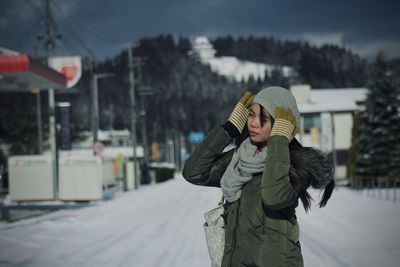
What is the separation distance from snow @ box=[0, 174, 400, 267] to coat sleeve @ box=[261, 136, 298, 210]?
20.4 feet

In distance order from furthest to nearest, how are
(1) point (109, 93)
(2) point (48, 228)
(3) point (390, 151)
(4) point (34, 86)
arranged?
(1) point (109, 93), (3) point (390, 151), (4) point (34, 86), (2) point (48, 228)

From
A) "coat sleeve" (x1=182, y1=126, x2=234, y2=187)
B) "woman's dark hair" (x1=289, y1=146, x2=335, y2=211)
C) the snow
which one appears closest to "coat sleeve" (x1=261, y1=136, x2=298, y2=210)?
"woman's dark hair" (x1=289, y1=146, x2=335, y2=211)

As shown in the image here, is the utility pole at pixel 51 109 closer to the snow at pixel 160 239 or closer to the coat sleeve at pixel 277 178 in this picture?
the snow at pixel 160 239

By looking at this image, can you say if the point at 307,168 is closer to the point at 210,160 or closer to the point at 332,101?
the point at 210,160

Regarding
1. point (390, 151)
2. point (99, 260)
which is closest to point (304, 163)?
point (99, 260)

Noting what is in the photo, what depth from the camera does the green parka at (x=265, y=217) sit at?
117 inches

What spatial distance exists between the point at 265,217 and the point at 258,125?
1.66 feet

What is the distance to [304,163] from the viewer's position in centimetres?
318

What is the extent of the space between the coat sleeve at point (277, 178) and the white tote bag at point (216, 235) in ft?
1.53

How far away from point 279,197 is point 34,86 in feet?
77.8

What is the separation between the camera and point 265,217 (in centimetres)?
309

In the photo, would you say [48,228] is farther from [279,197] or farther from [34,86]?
[279,197]

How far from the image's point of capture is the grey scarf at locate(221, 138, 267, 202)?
3.15 meters

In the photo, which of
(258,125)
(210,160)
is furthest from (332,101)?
(258,125)
